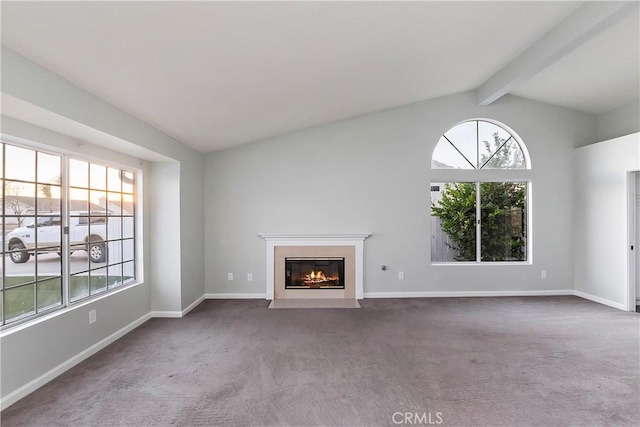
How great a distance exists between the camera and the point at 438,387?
2416 millimetres

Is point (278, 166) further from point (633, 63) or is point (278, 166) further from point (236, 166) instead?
point (633, 63)

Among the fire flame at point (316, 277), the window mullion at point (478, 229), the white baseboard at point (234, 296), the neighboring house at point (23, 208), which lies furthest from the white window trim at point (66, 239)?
the window mullion at point (478, 229)

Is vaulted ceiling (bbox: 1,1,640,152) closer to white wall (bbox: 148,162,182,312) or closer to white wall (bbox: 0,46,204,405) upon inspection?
white wall (bbox: 0,46,204,405)

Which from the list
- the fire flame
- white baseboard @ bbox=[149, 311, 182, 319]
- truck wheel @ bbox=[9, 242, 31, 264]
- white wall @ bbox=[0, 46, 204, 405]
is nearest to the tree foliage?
the fire flame

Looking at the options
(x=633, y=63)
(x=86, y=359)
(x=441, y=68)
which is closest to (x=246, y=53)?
(x=441, y=68)

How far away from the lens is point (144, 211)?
13.1 feet

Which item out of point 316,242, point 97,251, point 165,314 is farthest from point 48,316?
point 316,242

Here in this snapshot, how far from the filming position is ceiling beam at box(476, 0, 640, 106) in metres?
2.59

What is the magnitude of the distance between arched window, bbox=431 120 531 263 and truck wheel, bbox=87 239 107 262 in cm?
460

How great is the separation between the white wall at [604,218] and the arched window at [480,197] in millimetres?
791

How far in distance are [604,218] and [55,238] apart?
695cm

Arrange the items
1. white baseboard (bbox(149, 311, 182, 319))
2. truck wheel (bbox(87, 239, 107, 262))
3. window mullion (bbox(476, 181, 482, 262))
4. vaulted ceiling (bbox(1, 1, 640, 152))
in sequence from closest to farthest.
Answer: vaulted ceiling (bbox(1, 1, 640, 152)), truck wheel (bbox(87, 239, 107, 262)), white baseboard (bbox(149, 311, 182, 319)), window mullion (bbox(476, 181, 482, 262))

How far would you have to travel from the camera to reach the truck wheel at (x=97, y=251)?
126 inches

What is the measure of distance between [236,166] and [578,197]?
18.6ft
